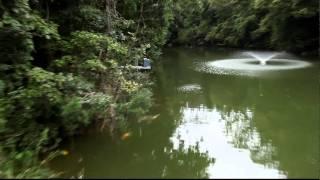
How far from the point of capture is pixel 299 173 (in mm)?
6508

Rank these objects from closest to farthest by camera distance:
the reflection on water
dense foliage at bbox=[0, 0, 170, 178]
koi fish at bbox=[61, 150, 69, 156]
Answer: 1. the reflection on water
2. dense foliage at bbox=[0, 0, 170, 178]
3. koi fish at bbox=[61, 150, 69, 156]

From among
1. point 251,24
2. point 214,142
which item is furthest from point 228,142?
point 251,24

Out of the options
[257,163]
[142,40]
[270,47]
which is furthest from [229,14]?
[257,163]

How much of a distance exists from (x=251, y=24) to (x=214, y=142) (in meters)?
27.0

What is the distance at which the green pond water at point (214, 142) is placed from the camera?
6645 millimetres

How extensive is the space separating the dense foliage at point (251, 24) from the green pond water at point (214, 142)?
14.6 feet

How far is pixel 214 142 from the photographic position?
819 centimetres

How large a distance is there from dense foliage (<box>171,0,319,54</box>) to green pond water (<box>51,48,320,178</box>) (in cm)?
445

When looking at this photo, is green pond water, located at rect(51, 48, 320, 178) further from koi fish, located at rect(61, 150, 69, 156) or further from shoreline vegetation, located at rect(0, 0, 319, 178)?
shoreline vegetation, located at rect(0, 0, 319, 178)

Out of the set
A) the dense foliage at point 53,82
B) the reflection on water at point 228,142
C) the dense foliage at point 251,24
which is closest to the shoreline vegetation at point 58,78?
the dense foliage at point 53,82

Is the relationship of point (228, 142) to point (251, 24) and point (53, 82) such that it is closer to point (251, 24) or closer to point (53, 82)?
point (53, 82)

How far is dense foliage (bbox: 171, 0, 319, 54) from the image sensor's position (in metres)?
24.5

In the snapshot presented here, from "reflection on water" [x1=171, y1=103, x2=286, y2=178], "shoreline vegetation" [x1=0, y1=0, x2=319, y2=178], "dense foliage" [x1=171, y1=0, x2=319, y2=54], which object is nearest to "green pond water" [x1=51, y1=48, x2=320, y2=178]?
"reflection on water" [x1=171, y1=103, x2=286, y2=178]

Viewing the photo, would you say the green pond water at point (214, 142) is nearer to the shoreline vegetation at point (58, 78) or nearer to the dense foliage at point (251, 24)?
the shoreline vegetation at point (58, 78)
